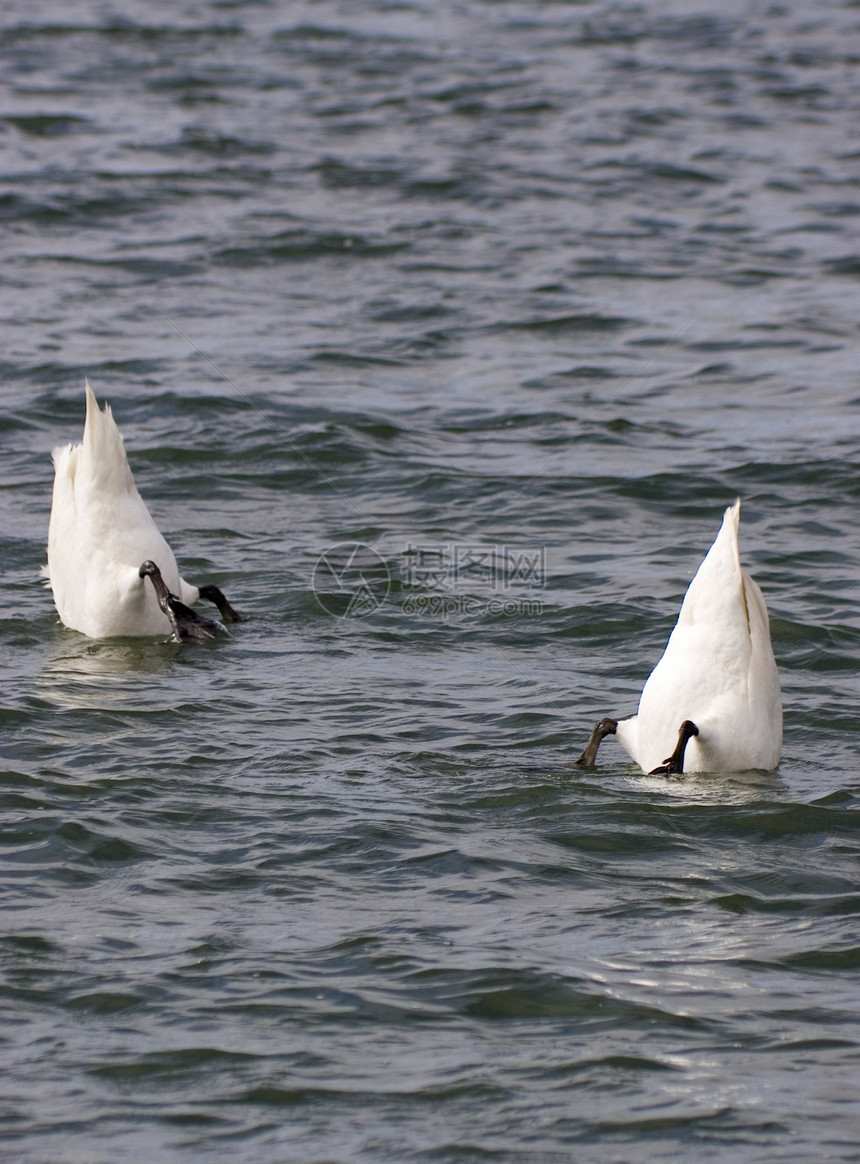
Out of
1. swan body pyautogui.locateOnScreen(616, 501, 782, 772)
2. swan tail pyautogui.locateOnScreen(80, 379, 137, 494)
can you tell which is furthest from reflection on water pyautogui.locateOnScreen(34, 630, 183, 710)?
swan body pyautogui.locateOnScreen(616, 501, 782, 772)

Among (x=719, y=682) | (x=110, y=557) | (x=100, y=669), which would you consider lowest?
(x=100, y=669)

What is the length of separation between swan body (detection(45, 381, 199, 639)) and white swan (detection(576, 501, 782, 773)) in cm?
318

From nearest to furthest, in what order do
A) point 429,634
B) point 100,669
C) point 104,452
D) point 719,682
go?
1. point 719,682
2. point 100,669
3. point 104,452
4. point 429,634

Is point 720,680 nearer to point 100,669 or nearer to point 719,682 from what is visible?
point 719,682

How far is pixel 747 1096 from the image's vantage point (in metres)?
4.59

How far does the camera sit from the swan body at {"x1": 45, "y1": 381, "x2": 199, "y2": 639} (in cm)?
871

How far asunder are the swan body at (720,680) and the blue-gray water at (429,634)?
177mm

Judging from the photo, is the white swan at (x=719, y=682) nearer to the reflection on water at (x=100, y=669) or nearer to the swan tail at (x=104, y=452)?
the reflection on water at (x=100, y=669)

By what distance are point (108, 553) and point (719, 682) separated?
3697mm

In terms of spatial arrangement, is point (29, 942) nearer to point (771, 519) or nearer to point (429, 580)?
point (429, 580)

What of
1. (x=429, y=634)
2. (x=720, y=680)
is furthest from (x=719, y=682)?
(x=429, y=634)

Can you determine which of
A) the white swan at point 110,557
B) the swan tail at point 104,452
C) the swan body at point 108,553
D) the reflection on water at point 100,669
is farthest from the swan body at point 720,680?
the swan tail at point 104,452

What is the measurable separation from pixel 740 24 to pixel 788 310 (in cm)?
1511

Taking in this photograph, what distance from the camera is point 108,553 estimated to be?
28.8 feet
